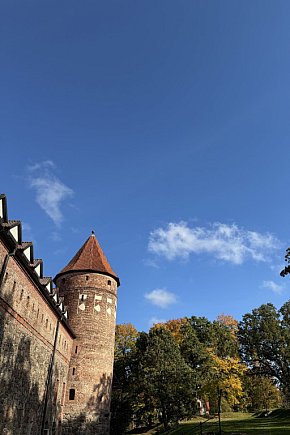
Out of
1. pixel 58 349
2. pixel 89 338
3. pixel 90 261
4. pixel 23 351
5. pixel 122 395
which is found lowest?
pixel 122 395

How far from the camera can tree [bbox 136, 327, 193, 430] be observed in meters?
29.0

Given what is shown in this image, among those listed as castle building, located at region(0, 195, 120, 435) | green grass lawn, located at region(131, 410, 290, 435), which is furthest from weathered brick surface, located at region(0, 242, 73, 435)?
green grass lawn, located at region(131, 410, 290, 435)

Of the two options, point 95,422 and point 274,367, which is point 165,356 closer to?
point 95,422

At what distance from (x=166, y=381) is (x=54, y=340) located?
37.5 feet

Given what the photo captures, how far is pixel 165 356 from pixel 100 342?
6.12m

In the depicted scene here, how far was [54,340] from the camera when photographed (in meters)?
23.1

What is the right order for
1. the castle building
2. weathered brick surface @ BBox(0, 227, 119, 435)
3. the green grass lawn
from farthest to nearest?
the green grass lawn, weathered brick surface @ BBox(0, 227, 119, 435), the castle building

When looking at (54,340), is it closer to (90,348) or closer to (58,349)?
(58,349)

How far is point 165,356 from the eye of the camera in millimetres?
31219

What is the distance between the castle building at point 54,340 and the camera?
50.1 ft

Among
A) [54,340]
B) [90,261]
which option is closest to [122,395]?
[90,261]

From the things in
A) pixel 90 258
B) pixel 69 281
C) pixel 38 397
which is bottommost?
pixel 38 397

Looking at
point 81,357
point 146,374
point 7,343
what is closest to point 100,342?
point 81,357

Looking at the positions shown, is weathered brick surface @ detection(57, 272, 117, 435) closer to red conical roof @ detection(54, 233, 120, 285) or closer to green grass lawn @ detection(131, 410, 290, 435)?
red conical roof @ detection(54, 233, 120, 285)
